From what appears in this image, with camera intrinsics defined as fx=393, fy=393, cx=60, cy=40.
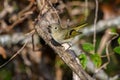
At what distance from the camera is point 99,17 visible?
4.40 meters

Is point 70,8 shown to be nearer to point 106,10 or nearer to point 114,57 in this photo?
point 106,10

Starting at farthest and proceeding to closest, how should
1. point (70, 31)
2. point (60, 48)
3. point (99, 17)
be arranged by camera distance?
point (99, 17) → point (70, 31) → point (60, 48)

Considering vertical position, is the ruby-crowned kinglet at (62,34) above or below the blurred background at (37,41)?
above

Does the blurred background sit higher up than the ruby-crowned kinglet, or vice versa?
the ruby-crowned kinglet

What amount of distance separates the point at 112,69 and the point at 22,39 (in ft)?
3.36

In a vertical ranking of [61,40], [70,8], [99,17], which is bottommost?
[99,17]

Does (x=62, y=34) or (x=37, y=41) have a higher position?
(x=62, y=34)

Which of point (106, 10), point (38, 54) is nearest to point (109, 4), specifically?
point (106, 10)

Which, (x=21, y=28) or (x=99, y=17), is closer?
(x=21, y=28)

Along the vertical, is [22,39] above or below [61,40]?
below

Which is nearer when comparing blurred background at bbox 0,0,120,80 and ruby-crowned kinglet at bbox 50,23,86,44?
ruby-crowned kinglet at bbox 50,23,86,44

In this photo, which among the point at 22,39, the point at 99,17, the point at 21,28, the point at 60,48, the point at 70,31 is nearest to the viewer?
the point at 60,48

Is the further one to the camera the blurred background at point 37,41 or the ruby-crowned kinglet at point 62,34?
the blurred background at point 37,41

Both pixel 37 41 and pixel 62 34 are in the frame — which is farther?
pixel 37 41
